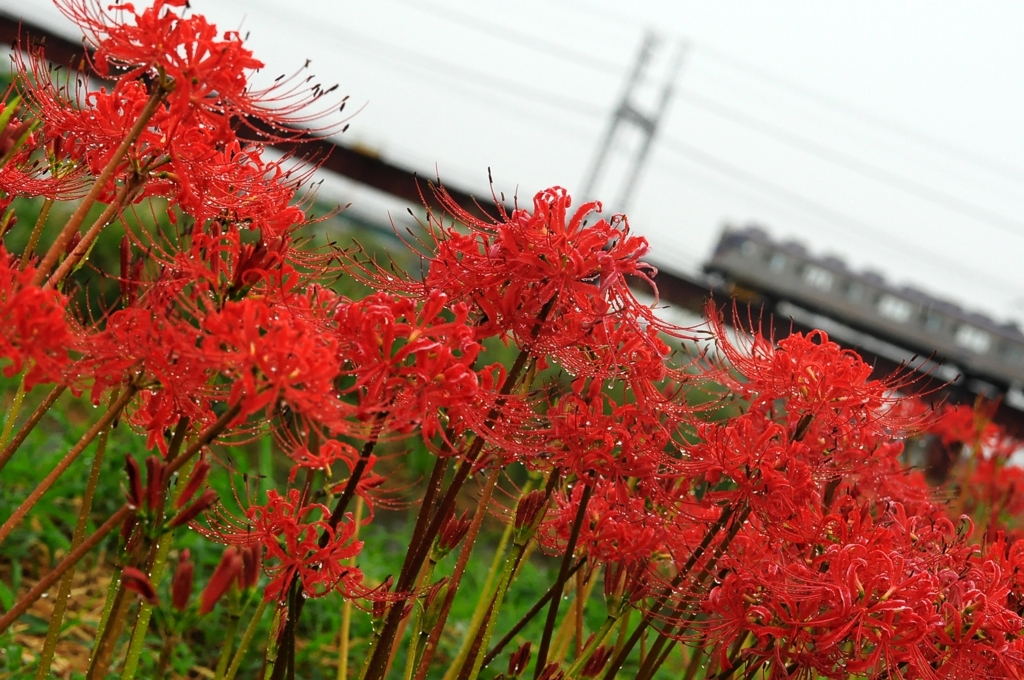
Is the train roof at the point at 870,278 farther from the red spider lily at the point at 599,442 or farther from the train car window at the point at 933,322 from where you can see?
the red spider lily at the point at 599,442

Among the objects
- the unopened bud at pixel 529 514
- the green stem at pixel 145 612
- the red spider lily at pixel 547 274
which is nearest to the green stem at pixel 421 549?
the red spider lily at pixel 547 274

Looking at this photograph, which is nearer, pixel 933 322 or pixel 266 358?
pixel 266 358

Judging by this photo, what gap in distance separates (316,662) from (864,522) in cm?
205

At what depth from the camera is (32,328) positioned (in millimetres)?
1040

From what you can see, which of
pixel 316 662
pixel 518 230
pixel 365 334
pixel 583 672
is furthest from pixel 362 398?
pixel 316 662

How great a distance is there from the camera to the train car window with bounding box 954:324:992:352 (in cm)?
1442

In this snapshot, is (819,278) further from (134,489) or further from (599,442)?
(134,489)

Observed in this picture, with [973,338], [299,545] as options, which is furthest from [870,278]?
[299,545]

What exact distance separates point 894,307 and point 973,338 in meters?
1.44

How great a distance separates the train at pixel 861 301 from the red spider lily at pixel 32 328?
529 inches

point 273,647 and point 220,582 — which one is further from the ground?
point 220,582

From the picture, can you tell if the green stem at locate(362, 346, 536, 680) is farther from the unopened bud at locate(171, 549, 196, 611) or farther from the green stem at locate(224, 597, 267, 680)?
the unopened bud at locate(171, 549, 196, 611)

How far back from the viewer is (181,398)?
3.84 ft

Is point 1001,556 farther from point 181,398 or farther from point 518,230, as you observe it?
point 181,398
